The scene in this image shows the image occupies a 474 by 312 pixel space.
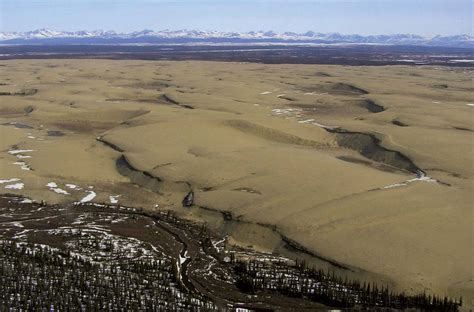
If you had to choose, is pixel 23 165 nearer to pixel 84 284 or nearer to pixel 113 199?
pixel 113 199

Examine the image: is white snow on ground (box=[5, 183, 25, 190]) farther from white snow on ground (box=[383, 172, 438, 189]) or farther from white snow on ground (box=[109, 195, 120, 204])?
white snow on ground (box=[383, 172, 438, 189])

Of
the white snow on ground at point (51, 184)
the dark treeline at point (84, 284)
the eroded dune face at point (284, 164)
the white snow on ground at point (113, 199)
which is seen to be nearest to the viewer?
the dark treeline at point (84, 284)

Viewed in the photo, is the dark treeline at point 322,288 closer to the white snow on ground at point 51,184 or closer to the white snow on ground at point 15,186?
the white snow on ground at point 51,184

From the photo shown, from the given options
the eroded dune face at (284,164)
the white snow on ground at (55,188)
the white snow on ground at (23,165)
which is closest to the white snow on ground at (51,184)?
the white snow on ground at (55,188)

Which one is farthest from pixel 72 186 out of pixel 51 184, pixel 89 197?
pixel 89 197

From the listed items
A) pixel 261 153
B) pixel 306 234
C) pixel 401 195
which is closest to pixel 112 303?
Result: pixel 306 234

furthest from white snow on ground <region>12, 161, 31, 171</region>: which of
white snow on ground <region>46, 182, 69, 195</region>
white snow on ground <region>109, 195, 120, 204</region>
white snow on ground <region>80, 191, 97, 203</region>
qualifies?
white snow on ground <region>109, 195, 120, 204</region>
